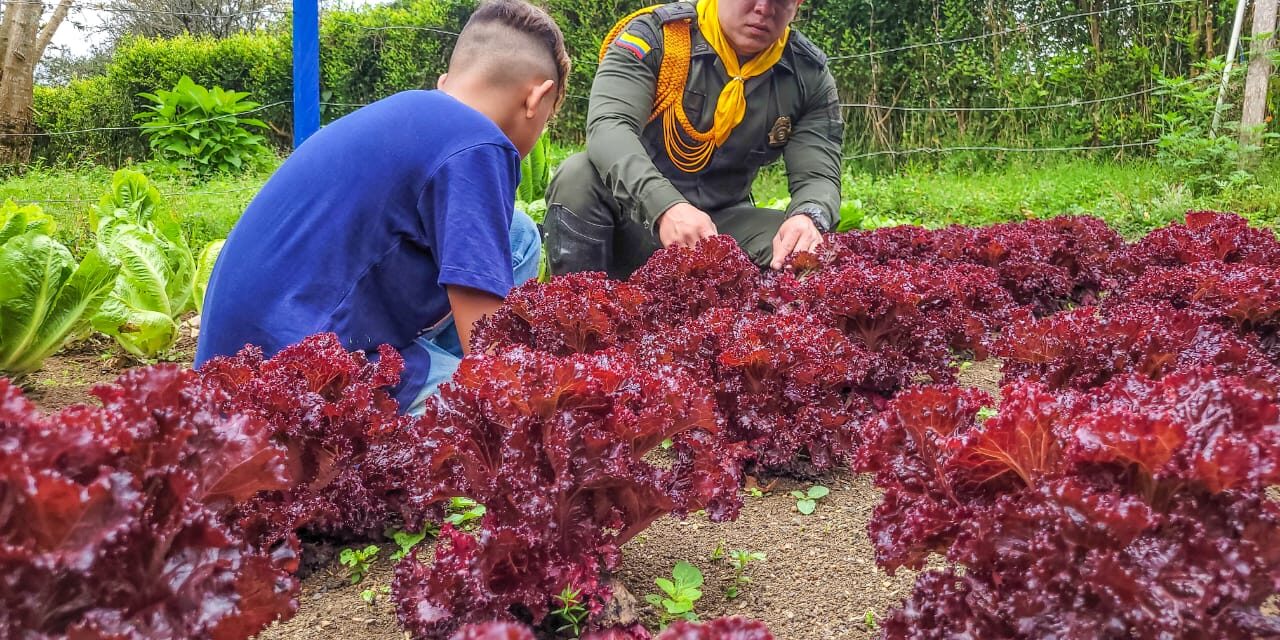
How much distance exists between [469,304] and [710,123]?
105 inches

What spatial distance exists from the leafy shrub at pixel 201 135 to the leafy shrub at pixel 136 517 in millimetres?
12349

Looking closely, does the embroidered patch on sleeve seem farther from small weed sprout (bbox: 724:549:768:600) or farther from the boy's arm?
small weed sprout (bbox: 724:549:768:600)

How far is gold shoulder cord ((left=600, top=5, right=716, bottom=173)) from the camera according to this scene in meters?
4.84

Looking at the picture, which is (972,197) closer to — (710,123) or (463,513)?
(710,123)

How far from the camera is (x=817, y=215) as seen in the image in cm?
458

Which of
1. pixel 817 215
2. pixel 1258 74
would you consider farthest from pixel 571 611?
pixel 1258 74

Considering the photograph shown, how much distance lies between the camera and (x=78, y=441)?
118cm

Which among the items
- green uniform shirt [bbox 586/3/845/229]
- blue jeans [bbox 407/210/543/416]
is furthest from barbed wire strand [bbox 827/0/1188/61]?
blue jeans [bbox 407/210/543/416]

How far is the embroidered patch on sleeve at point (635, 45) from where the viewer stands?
4.76 m

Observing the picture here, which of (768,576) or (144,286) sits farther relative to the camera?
(144,286)

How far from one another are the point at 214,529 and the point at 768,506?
1.74 m

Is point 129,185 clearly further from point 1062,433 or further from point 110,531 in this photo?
point 1062,433

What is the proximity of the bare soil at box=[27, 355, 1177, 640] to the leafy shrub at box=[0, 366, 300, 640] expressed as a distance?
0.74m

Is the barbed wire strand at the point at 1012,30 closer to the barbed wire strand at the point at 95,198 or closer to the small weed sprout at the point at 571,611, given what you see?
the barbed wire strand at the point at 95,198
